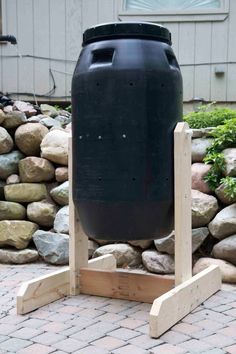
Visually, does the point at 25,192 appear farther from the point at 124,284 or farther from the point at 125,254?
the point at 124,284

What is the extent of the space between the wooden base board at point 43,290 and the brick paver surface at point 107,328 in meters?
0.05

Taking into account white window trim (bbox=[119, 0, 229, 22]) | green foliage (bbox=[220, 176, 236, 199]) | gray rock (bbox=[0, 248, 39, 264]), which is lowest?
gray rock (bbox=[0, 248, 39, 264])

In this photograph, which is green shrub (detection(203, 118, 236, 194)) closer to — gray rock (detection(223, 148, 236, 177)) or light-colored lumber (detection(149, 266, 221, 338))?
gray rock (detection(223, 148, 236, 177))

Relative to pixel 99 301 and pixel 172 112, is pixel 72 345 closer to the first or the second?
pixel 99 301

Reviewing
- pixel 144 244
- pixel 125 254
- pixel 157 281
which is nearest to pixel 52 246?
pixel 125 254

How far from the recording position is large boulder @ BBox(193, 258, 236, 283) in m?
3.73

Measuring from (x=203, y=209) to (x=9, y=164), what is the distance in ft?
6.56

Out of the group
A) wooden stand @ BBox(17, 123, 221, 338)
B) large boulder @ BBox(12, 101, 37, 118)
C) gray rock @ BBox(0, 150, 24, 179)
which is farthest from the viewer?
large boulder @ BBox(12, 101, 37, 118)

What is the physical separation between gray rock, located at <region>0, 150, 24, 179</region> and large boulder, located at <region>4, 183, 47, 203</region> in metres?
0.16

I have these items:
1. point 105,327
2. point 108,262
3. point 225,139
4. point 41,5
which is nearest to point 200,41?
point 41,5

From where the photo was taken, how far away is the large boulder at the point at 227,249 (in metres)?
3.78

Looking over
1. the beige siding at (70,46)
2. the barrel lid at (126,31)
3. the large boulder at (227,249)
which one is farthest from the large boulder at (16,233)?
the beige siding at (70,46)

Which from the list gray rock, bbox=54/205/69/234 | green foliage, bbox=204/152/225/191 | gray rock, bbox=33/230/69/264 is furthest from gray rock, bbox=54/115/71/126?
green foliage, bbox=204/152/225/191

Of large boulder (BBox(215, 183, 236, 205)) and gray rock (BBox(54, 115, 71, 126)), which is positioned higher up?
gray rock (BBox(54, 115, 71, 126))
